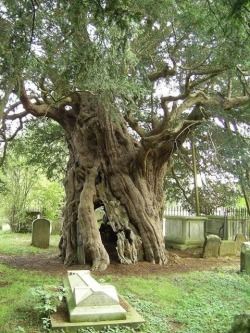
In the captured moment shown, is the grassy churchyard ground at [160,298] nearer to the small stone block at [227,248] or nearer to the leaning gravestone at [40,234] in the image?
the small stone block at [227,248]

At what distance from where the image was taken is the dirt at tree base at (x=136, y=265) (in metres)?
9.38

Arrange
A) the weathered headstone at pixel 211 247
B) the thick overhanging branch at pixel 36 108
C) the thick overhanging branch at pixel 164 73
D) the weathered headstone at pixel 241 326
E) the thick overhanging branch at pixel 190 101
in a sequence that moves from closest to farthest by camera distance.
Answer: the weathered headstone at pixel 241 326 → the thick overhanging branch at pixel 164 73 → the thick overhanging branch at pixel 36 108 → the thick overhanging branch at pixel 190 101 → the weathered headstone at pixel 211 247

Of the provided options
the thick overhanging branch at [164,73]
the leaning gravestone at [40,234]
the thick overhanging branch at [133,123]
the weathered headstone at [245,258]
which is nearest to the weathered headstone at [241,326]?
the weathered headstone at [245,258]

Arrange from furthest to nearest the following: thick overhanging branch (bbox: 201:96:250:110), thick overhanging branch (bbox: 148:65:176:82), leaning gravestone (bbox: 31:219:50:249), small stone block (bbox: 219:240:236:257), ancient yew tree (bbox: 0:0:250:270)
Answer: leaning gravestone (bbox: 31:219:50:249)
small stone block (bbox: 219:240:236:257)
thick overhanging branch (bbox: 201:96:250:110)
thick overhanging branch (bbox: 148:65:176:82)
ancient yew tree (bbox: 0:0:250:270)

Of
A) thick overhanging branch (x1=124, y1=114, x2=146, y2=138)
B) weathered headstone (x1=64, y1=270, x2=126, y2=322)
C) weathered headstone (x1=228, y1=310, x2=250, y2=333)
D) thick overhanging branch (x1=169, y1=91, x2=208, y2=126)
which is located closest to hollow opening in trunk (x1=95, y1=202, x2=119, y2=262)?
thick overhanging branch (x1=124, y1=114, x2=146, y2=138)

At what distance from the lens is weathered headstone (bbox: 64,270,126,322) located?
5.05 m

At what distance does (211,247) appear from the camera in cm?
1222

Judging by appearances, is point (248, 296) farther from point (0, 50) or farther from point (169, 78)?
point (169, 78)

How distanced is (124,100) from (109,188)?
9.38 ft

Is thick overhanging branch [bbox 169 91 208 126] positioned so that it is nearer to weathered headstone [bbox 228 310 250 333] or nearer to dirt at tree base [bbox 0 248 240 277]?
dirt at tree base [bbox 0 248 240 277]

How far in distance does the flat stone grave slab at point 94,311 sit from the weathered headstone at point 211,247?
7.10m

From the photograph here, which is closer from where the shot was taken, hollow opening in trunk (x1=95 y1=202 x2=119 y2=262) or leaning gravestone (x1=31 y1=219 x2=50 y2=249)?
hollow opening in trunk (x1=95 y1=202 x2=119 y2=262)

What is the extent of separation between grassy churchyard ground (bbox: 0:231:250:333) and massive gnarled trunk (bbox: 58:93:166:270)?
1.55 meters

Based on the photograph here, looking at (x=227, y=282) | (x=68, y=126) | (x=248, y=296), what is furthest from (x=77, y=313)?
(x=68, y=126)
